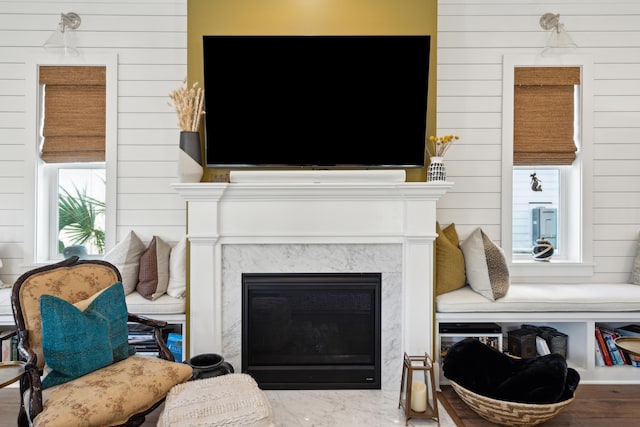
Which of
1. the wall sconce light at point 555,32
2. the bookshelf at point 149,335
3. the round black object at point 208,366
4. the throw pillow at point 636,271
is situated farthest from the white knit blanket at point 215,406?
the wall sconce light at point 555,32

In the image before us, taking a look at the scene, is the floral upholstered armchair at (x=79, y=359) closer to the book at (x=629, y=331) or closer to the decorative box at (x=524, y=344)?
the decorative box at (x=524, y=344)

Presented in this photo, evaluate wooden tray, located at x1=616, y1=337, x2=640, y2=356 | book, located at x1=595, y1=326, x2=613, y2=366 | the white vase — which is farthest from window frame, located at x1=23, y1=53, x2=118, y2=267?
book, located at x1=595, y1=326, x2=613, y2=366

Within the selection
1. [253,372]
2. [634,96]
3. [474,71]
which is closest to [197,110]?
[253,372]

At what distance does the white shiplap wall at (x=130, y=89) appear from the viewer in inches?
119

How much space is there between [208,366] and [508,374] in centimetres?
171

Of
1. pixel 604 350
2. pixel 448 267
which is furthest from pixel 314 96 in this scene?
pixel 604 350

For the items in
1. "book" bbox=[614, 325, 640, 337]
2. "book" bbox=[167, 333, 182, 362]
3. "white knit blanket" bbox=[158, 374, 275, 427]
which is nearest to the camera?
"white knit blanket" bbox=[158, 374, 275, 427]

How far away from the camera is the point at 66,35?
3.01 meters

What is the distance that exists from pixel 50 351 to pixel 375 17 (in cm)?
257

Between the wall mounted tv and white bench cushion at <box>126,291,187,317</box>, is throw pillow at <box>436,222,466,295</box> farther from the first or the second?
white bench cushion at <box>126,291,187,317</box>

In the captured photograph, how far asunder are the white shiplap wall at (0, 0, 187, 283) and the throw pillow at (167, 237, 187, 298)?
0.24 m

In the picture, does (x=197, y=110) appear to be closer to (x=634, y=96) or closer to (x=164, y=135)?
(x=164, y=135)

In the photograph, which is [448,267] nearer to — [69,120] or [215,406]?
[215,406]

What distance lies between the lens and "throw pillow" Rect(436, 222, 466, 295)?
107 inches
